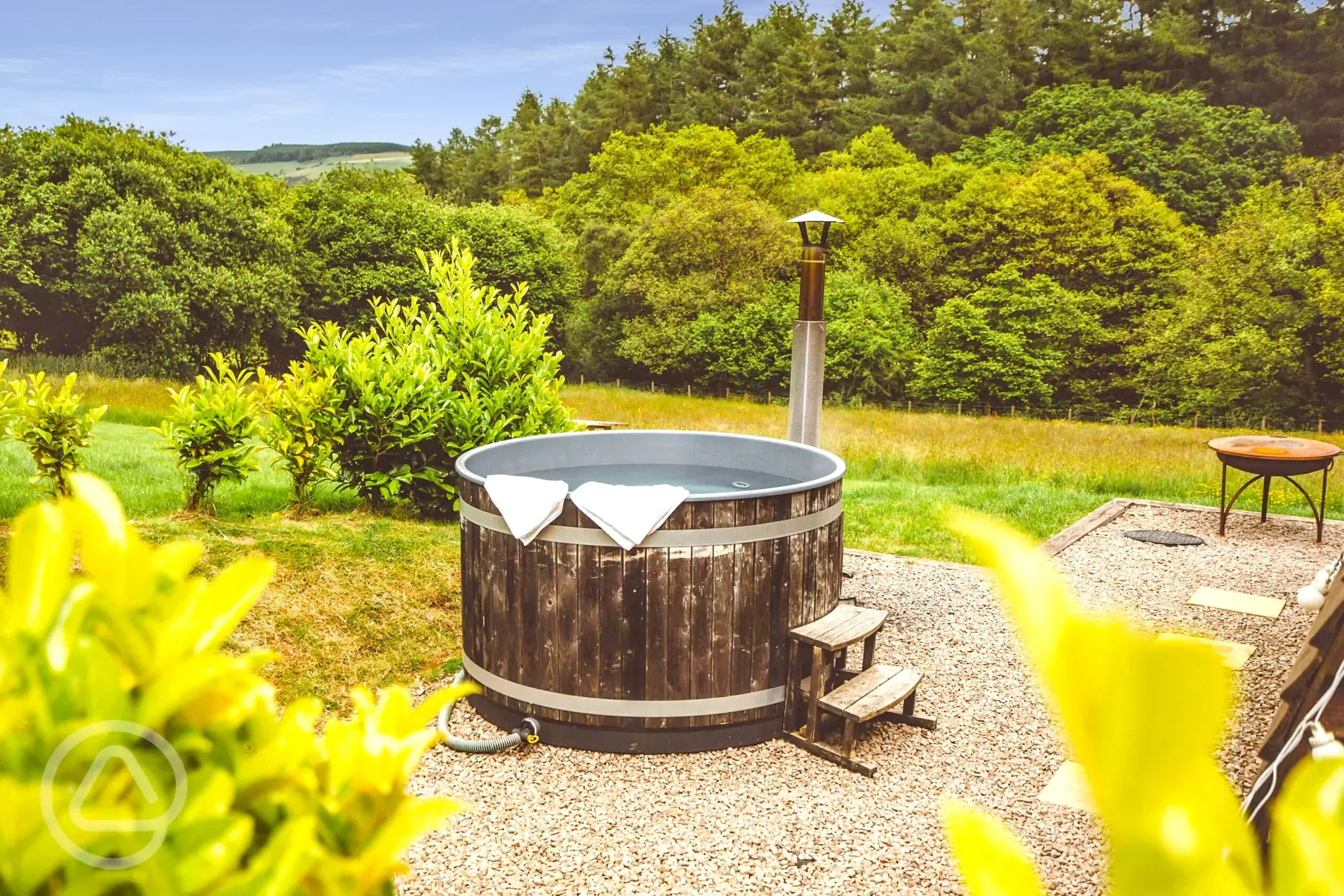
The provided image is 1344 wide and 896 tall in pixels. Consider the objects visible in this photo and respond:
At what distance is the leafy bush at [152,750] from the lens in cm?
51

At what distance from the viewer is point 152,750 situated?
56 centimetres

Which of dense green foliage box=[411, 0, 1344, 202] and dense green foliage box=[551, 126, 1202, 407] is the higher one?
dense green foliage box=[411, 0, 1344, 202]

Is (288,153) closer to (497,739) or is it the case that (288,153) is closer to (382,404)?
(382,404)

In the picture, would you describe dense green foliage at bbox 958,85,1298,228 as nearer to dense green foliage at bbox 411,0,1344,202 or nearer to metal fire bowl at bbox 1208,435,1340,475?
dense green foliage at bbox 411,0,1344,202

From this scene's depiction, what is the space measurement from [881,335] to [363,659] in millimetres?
26048

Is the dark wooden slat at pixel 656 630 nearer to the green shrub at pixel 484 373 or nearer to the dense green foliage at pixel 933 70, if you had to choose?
the green shrub at pixel 484 373

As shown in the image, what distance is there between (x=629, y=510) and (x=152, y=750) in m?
3.74

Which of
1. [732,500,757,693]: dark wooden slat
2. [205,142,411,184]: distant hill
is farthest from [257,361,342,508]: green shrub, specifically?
[205,142,411,184]: distant hill

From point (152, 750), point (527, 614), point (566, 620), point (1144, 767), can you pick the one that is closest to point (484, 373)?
point (527, 614)

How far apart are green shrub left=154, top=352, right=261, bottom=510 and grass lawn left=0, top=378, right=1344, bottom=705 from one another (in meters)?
0.34

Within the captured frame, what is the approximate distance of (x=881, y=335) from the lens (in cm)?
2941

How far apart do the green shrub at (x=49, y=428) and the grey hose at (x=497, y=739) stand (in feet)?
10.2

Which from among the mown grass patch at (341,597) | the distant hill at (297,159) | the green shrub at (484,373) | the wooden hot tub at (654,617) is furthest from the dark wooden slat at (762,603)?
the distant hill at (297,159)

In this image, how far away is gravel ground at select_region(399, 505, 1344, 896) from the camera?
3.49 metres
